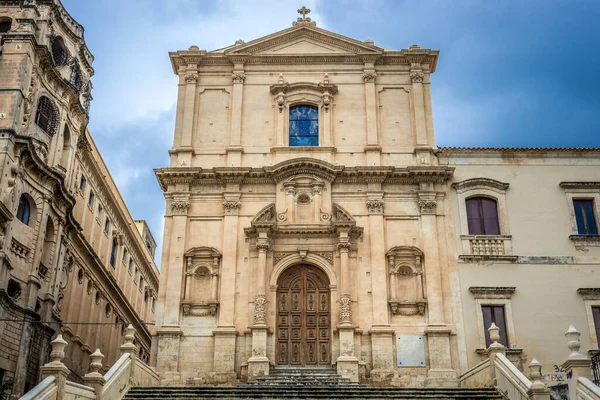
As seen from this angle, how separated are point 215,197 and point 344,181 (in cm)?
489

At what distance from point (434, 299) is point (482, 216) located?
3.90 m

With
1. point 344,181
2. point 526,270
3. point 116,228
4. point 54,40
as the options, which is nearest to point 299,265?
point 344,181

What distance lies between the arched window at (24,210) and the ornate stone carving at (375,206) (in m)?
13.2

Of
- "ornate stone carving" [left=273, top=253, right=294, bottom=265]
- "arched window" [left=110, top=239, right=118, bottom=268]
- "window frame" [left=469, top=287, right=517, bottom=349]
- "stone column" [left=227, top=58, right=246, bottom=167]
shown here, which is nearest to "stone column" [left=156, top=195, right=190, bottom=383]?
"stone column" [left=227, top=58, right=246, bottom=167]

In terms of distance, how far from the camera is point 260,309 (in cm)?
2414

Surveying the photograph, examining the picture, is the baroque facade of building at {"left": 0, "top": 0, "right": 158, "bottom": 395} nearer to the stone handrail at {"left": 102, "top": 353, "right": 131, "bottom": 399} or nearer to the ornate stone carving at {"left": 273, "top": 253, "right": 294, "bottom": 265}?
the stone handrail at {"left": 102, "top": 353, "right": 131, "bottom": 399}

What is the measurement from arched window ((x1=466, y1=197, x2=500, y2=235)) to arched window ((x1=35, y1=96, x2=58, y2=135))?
56.5ft

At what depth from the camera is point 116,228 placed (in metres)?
41.1

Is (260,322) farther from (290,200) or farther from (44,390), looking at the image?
(44,390)

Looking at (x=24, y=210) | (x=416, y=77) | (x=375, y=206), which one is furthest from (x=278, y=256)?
(x=24, y=210)

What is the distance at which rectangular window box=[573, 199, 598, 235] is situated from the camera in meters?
26.1

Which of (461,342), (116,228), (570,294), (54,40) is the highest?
(54,40)

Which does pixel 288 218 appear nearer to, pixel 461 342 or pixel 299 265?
pixel 299 265

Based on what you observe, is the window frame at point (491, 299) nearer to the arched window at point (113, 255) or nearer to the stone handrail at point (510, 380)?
the stone handrail at point (510, 380)
